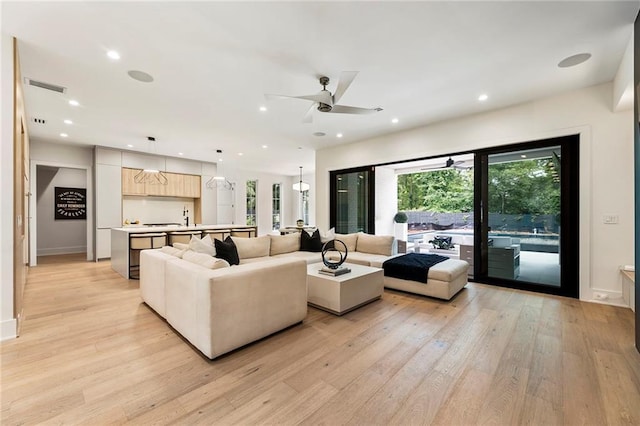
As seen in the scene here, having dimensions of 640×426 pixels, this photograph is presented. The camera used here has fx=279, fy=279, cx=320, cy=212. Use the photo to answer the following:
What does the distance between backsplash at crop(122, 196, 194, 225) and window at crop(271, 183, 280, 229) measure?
11.5 feet

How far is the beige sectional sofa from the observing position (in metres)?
2.25

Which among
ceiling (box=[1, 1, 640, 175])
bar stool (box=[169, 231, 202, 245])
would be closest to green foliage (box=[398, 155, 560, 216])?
ceiling (box=[1, 1, 640, 175])

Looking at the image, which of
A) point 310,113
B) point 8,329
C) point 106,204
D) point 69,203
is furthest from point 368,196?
point 69,203

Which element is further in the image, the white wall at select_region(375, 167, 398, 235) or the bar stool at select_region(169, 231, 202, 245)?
the white wall at select_region(375, 167, 398, 235)

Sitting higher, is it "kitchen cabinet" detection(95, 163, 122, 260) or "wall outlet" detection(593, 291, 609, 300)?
"kitchen cabinet" detection(95, 163, 122, 260)

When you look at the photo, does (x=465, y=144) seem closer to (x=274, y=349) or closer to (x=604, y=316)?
(x=604, y=316)

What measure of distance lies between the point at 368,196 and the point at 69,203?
848 centimetres

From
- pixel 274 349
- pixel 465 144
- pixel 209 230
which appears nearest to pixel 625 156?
pixel 465 144

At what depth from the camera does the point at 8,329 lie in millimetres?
2627

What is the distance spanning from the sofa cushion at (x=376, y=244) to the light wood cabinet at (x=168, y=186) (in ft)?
18.6

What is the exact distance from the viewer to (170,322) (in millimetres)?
2850

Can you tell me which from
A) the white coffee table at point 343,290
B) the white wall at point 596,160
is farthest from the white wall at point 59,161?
the white wall at point 596,160

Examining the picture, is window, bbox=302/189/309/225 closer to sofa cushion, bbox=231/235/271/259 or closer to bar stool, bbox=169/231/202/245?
bar stool, bbox=169/231/202/245

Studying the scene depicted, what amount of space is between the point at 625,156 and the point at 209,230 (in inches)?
277
